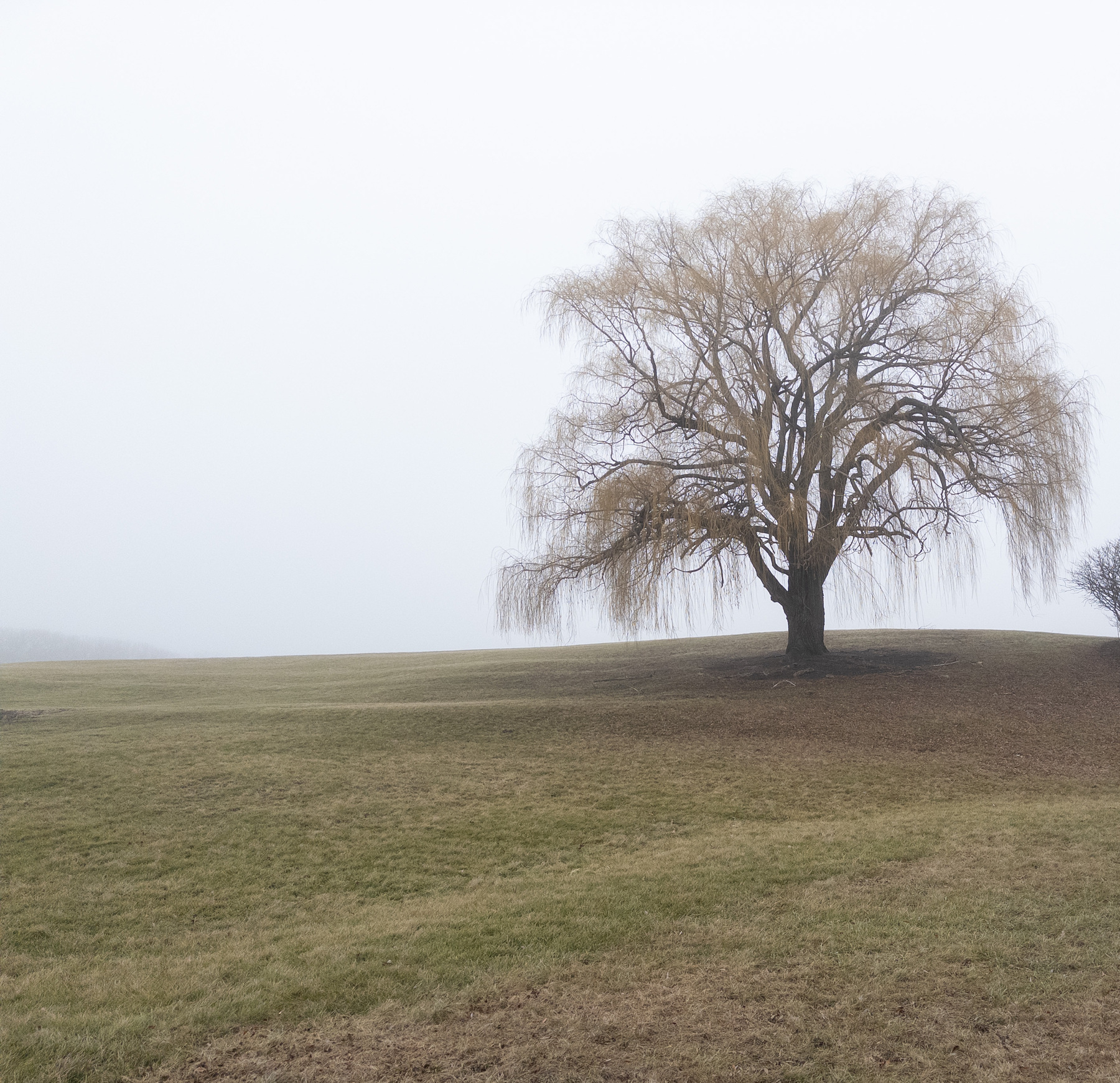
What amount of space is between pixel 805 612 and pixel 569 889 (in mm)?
12524

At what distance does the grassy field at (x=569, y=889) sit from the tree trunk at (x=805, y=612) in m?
2.87

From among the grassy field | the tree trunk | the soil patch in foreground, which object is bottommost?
the grassy field

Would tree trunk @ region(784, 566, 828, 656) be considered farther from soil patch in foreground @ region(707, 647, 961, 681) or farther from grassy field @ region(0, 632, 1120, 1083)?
grassy field @ region(0, 632, 1120, 1083)

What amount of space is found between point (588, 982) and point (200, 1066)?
8.43 ft

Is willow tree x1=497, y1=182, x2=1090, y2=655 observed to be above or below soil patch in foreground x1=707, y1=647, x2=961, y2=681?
above

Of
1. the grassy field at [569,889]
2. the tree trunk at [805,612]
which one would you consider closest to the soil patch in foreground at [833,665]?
the tree trunk at [805,612]

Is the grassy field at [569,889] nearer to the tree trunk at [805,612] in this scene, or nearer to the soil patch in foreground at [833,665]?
the soil patch in foreground at [833,665]

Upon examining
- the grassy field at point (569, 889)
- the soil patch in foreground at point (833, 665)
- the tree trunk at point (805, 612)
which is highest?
the tree trunk at point (805, 612)

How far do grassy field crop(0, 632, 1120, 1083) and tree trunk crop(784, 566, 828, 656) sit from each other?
2.87 m

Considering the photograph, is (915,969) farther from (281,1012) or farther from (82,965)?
(82,965)

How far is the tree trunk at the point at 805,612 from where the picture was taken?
733 inches

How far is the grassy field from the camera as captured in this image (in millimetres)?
5148

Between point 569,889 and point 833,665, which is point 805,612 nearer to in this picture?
point 833,665

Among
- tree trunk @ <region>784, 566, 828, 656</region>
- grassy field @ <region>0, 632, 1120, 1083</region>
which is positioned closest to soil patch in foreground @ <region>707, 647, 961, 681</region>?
tree trunk @ <region>784, 566, 828, 656</region>
